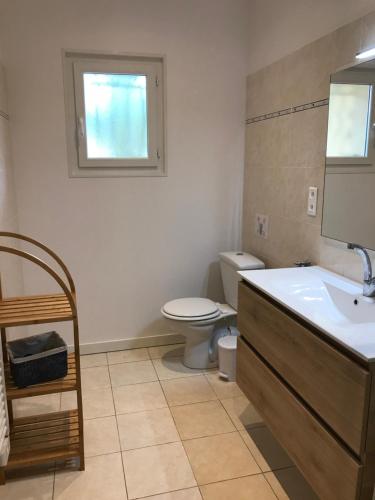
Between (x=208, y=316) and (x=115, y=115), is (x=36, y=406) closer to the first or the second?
(x=208, y=316)

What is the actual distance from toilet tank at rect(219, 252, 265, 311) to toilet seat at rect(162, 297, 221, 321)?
156mm

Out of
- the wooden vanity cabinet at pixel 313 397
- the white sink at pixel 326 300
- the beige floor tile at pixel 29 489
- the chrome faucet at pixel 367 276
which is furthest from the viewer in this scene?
the beige floor tile at pixel 29 489

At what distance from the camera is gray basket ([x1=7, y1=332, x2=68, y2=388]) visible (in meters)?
1.80

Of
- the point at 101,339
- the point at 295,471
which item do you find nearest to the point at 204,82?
the point at 101,339

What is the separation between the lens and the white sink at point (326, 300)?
1.34m

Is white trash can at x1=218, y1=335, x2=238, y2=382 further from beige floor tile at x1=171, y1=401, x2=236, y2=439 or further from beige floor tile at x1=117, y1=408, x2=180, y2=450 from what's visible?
beige floor tile at x1=117, y1=408, x2=180, y2=450

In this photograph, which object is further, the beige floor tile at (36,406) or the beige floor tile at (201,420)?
the beige floor tile at (36,406)

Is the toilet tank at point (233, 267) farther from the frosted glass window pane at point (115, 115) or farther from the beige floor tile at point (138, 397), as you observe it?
the frosted glass window pane at point (115, 115)

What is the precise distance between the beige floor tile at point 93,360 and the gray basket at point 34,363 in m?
0.96

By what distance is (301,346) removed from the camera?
1.53 metres

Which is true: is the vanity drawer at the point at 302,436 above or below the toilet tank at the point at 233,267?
below

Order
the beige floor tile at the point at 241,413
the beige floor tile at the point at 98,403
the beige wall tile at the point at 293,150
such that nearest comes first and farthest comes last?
the beige wall tile at the point at 293,150
the beige floor tile at the point at 241,413
the beige floor tile at the point at 98,403

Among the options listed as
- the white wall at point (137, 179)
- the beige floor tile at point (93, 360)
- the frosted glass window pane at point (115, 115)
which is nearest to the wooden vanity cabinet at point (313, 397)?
the white wall at point (137, 179)

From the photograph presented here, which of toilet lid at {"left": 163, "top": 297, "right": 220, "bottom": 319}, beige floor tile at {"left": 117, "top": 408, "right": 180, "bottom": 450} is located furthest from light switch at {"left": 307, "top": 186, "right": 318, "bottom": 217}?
beige floor tile at {"left": 117, "top": 408, "right": 180, "bottom": 450}
